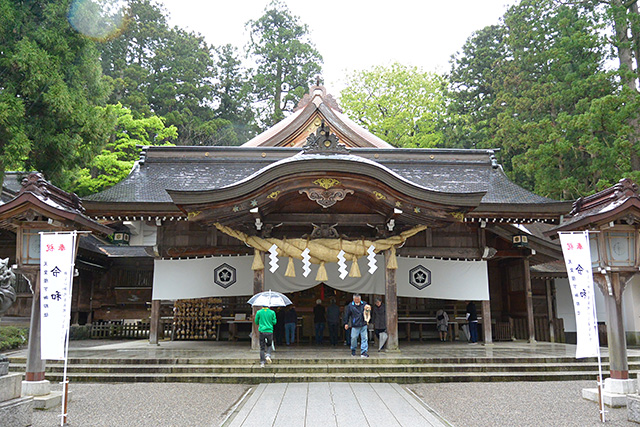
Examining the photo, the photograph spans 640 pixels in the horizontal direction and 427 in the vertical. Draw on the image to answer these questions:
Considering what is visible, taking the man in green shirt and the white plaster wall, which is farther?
the white plaster wall

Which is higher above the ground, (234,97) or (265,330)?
(234,97)

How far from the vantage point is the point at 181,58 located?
108 ft

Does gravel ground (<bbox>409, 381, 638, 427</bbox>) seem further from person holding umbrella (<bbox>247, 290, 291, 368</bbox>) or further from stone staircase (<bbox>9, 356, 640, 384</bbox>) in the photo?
person holding umbrella (<bbox>247, 290, 291, 368</bbox>)

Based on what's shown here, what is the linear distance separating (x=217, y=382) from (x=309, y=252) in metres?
3.39

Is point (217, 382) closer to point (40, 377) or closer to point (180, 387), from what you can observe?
point (180, 387)

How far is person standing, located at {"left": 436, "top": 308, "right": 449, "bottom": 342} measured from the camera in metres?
13.1

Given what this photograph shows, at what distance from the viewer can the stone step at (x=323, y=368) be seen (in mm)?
8367

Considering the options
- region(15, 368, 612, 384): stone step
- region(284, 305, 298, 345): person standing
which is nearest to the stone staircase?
region(15, 368, 612, 384): stone step

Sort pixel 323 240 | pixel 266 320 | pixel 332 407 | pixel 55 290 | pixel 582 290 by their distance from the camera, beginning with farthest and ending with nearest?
pixel 323 240
pixel 266 320
pixel 332 407
pixel 582 290
pixel 55 290

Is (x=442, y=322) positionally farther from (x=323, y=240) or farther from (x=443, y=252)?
(x=323, y=240)

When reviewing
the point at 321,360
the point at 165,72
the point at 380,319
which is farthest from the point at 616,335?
the point at 165,72

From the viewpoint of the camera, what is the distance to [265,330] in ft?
28.5

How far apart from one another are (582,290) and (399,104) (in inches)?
1028

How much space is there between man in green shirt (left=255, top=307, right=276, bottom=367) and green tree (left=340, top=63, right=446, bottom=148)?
→ 22.6 m
